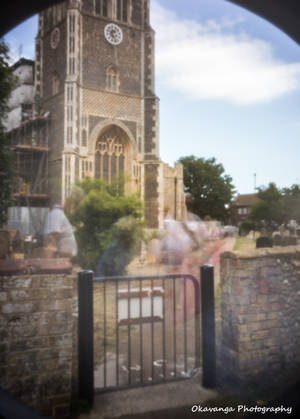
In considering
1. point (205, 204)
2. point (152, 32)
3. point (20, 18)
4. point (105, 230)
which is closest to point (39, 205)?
point (105, 230)

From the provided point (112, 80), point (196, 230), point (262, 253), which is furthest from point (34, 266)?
point (112, 80)

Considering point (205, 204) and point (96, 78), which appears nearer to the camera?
point (205, 204)

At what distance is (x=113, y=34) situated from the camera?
16.0m

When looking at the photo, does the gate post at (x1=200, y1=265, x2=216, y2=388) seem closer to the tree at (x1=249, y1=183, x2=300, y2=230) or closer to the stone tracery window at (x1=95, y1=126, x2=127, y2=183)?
the tree at (x1=249, y1=183, x2=300, y2=230)

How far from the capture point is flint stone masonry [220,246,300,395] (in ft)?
8.01

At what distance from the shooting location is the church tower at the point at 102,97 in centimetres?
1528

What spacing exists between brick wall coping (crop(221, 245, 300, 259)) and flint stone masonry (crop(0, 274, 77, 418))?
4.52 ft

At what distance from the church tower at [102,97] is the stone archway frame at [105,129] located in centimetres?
5

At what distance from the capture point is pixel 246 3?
3.18 feet

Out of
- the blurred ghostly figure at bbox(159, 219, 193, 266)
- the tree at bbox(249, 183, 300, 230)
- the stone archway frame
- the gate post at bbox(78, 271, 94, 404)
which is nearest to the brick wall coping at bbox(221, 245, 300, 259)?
the tree at bbox(249, 183, 300, 230)

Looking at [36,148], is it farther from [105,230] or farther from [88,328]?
[88,328]

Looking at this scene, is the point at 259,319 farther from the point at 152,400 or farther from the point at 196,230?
the point at 196,230

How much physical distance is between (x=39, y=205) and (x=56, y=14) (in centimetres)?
1157

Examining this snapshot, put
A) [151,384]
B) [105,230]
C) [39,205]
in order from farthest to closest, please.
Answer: [39,205], [105,230], [151,384]
